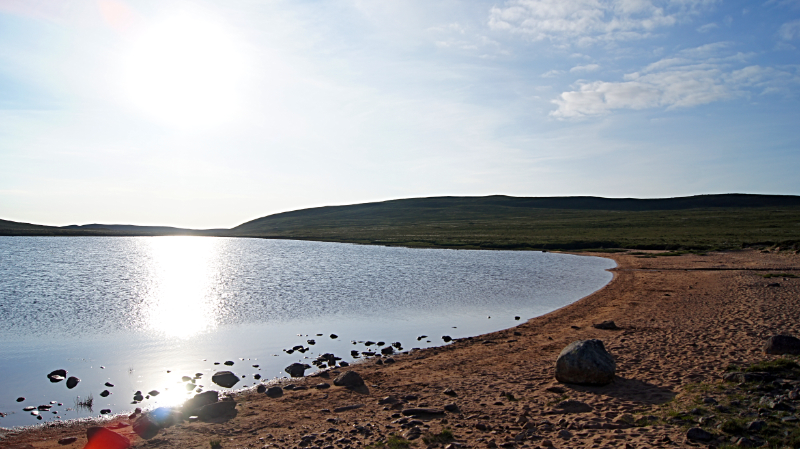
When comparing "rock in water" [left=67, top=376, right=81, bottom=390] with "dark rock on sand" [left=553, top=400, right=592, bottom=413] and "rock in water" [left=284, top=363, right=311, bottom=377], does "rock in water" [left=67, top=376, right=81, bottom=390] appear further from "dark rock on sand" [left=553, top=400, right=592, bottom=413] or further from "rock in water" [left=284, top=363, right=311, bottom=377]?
"dark rock on sand" [left=553, top=400, right=592, bottom=413]

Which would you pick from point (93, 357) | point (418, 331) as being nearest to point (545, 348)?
point (418, 331)

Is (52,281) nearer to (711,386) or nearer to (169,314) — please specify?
(169,314)

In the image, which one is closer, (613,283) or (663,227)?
(613,283)

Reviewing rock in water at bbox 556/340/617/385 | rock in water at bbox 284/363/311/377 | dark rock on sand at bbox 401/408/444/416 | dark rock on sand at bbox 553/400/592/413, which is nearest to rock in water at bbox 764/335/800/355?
rock in water at bbox 556/340/617/385

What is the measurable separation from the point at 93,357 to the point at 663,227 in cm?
11670

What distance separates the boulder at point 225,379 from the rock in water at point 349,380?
3.34 m

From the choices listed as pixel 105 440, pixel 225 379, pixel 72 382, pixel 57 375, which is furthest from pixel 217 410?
pixel 57 375

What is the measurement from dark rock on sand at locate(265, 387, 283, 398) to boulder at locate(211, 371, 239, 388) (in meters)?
1.61

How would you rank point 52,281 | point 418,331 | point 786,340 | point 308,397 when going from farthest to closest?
point 52,281 → point 418,331 → point 786,340 → point 308,397

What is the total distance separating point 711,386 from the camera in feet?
42.4

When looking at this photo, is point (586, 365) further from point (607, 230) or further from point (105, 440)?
point (607, 230)

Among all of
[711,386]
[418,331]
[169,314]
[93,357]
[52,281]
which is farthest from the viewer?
[52,281]

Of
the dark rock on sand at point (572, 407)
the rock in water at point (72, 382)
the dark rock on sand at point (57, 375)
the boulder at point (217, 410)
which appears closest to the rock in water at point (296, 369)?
the boulder at point (217, 410)

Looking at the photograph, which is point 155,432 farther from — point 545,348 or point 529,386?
point 545,348
